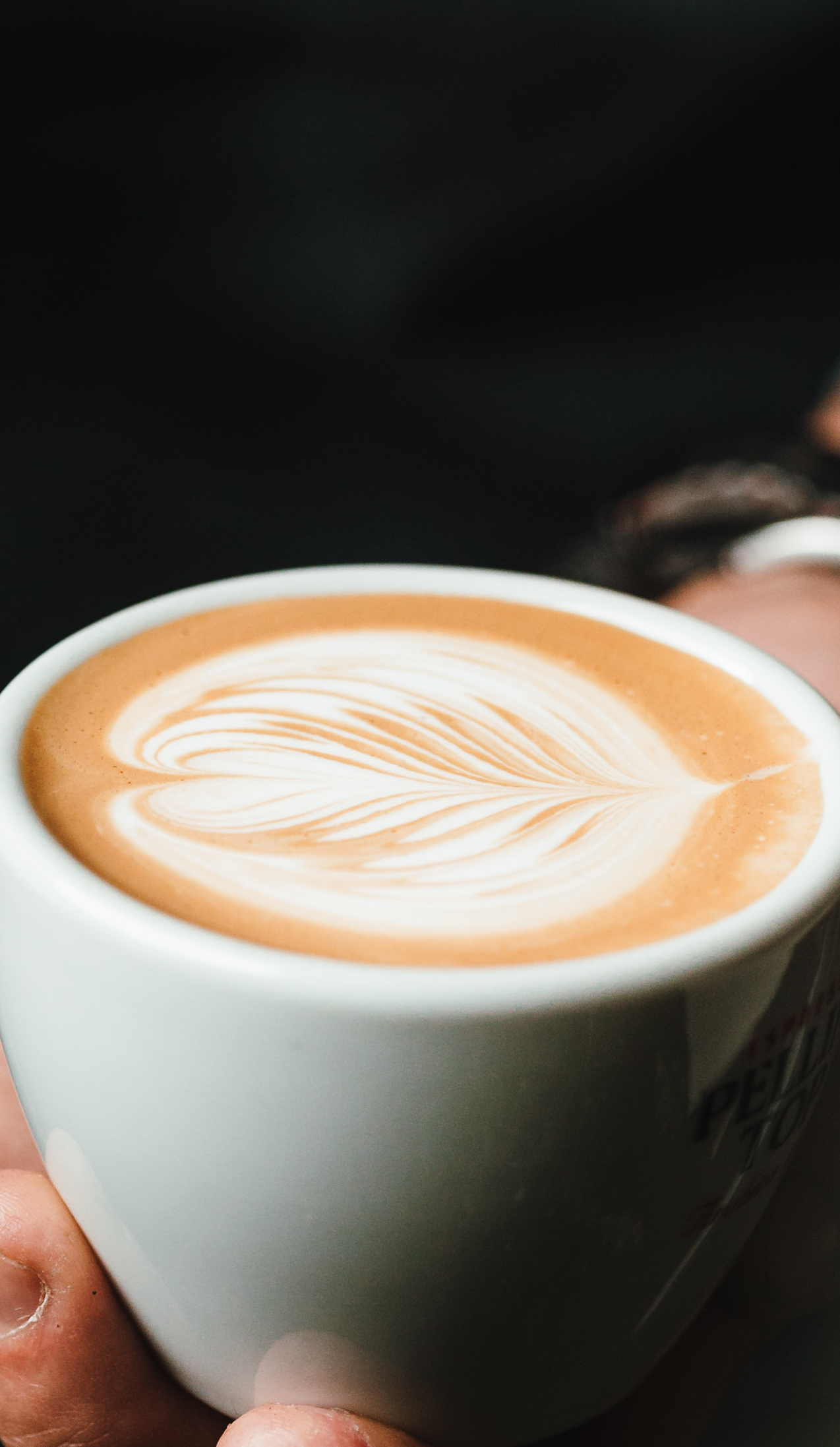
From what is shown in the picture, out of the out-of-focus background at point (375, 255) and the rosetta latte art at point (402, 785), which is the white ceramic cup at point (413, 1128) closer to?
the rosetta latte art at point (402, 785)

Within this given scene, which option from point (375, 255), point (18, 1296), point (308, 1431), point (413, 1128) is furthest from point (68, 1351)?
point (375, 255)

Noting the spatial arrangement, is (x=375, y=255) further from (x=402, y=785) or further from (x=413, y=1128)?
(x=413, y=1128)

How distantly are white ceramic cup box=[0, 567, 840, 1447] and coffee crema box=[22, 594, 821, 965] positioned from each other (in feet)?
0.11

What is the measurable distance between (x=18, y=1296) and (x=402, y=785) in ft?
1.24

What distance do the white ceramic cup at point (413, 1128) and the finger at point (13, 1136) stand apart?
0.20 m

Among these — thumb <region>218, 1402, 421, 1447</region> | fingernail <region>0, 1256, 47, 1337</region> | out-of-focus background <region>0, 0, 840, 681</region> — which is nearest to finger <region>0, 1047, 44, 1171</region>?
fingernail <region>0, 1256, 47, 1337</region>

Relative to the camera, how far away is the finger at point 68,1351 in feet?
2.22

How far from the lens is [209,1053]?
511 mm

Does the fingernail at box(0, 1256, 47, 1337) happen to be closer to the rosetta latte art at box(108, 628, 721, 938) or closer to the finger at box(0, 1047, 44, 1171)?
the finger at box(0, 1047, 44, 1171)

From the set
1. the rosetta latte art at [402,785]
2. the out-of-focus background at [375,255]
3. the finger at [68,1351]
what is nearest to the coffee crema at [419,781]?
the rosetta latte art at [402,785]

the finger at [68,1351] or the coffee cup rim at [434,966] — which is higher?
the coffee cup rim at [434,966]

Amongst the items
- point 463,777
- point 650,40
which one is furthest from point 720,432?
point 463,777

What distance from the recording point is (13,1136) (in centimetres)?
84

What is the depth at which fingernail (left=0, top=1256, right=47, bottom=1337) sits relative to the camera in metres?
0.69
